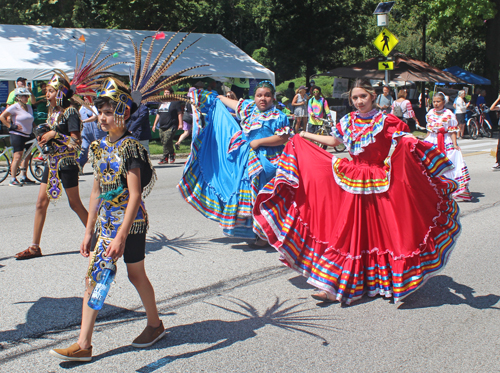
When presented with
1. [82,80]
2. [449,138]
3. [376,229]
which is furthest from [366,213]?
[449,138]

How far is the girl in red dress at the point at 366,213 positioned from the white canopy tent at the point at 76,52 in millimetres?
12837

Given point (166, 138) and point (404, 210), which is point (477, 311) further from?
point (166, 138)

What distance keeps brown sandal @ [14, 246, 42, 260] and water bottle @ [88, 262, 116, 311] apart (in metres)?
2.67

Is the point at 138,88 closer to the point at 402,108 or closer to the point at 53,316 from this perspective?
the point at 53,316

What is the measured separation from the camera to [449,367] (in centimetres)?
339

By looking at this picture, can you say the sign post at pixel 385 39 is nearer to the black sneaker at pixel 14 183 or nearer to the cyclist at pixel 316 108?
the cyclist at pixel 316 108

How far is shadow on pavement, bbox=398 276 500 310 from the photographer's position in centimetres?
445

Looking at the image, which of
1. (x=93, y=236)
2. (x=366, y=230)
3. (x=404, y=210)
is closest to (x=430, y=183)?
(x=404, y=210)

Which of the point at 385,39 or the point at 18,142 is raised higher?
the point at 385,39

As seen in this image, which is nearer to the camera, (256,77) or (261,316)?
(261,316)

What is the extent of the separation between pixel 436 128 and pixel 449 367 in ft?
20.9

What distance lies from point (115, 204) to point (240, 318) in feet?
4.55

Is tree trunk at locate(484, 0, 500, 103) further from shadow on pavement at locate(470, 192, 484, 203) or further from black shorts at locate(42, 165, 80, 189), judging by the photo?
black shorts at locate(42, 165, 80, 189)

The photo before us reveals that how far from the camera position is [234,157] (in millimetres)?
6164
